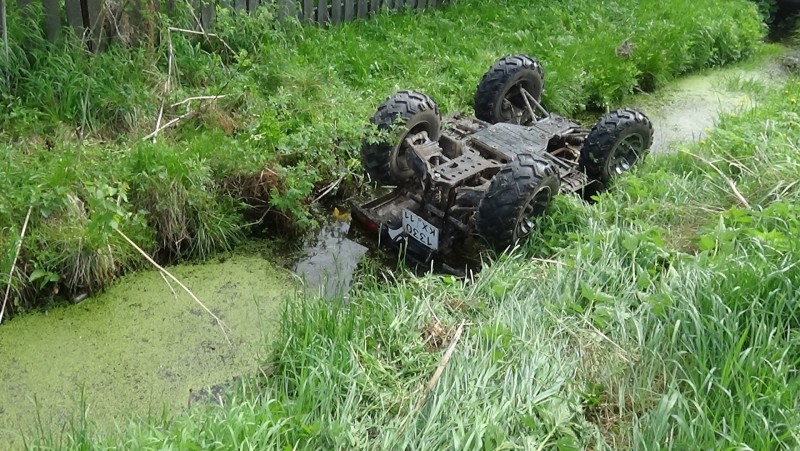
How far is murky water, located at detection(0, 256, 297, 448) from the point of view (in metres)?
3.80

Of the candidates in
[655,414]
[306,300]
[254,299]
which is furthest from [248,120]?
[655,414]

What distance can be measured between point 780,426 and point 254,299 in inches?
114

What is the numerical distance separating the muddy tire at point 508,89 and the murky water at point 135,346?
7.51 ft

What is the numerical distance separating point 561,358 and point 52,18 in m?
4.59

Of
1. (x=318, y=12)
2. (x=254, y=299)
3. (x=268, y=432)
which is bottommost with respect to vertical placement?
(x=254, y=299)

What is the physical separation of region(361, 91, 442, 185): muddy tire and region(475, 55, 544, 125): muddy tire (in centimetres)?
87

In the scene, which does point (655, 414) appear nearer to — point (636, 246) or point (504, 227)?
point (636, 246)

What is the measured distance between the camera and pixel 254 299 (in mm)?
4594

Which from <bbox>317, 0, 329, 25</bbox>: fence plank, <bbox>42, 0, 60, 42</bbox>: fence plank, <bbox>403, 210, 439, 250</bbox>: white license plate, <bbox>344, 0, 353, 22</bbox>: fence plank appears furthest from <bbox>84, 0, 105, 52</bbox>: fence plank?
<bbox>403, 210, 439, 250</bbox>: white license plate

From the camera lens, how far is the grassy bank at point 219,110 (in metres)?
4.48

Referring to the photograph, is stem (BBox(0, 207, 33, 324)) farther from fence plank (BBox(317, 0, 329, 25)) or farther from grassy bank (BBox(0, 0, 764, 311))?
fence plank (BBox(317, 0, 329, 25))

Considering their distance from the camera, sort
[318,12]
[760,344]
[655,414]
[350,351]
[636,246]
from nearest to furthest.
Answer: [655,414] < [760,344] < [350,351] < [636,246] < [318,12]

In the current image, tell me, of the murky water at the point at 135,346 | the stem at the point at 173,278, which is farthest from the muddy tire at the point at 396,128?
the stem at the point at 173,278

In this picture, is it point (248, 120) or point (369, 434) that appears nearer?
point (369, 434)
